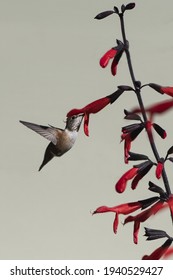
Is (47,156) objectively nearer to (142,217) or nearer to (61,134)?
(61,134)

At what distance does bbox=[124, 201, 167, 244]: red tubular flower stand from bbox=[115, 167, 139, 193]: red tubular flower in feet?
0.34

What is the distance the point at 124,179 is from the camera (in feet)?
4.08

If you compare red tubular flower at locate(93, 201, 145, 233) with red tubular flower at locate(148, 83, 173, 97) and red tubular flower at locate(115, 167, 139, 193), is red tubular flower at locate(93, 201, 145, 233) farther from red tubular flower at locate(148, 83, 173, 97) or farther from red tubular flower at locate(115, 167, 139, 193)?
red tubular flower at locate(148, 83, 173, 97)

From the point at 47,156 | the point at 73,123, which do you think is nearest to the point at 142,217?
the point at 73,123

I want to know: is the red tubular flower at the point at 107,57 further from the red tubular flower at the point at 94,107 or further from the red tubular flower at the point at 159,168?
the red tubular flower at the point at 159,168

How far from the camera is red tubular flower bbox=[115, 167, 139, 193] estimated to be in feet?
3.96

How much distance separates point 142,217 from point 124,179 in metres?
0.13

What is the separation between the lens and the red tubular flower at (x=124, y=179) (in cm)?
121

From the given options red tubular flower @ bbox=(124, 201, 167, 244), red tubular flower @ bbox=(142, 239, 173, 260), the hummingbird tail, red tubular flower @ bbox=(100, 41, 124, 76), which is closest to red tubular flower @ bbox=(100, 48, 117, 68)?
red tubular flower @ bbox=(100, 41, 124, 76)

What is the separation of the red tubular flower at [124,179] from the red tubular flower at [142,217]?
4.0 inches

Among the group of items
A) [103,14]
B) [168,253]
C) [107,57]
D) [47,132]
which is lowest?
[168,253]

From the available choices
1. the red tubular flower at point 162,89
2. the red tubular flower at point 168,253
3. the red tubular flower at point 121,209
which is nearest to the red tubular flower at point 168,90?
the red tubular flower at point 162,89

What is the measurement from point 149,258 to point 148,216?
0.13m
